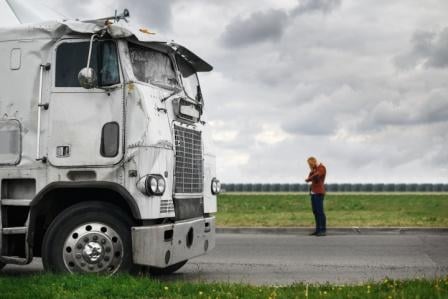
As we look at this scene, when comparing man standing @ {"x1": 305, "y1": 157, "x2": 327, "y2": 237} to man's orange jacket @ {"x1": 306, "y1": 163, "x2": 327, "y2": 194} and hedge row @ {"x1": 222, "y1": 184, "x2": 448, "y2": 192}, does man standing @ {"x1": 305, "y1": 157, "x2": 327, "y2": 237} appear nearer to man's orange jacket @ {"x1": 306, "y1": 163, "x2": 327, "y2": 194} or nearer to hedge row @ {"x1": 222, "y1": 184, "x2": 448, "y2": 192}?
man's orange jacket @ {"x1": 306, "y1": 163, "x2": 327, "y2": 194}

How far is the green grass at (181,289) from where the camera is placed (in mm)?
7621

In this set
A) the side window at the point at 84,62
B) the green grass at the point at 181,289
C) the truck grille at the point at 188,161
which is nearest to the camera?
the green grass at the point at 181,289

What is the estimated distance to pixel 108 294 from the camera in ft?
26.0

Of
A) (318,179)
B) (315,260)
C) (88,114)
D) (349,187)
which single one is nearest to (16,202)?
(88,114)

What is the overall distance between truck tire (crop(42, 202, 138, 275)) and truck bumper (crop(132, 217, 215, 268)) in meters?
0.16

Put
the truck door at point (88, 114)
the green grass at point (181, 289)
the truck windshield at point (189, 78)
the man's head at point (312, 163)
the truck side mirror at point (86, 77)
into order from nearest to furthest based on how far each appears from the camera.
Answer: the green grass at point (181, 289) → the truck side mirror at point (86, 77) → the truck door at point (88, 114) → the truck windshield at point (189, 78) → the man's head at point (312, 163)

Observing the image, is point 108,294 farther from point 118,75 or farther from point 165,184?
point 118,75

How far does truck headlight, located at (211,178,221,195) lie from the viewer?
10765 mm

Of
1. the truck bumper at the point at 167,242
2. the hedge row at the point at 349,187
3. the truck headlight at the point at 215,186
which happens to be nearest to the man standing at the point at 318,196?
the truck headlight at the point at 215,186

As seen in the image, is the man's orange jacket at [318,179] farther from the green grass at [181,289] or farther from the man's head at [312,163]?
the green grass at [181,289]

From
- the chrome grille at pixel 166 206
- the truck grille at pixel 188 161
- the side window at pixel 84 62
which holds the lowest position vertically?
the chrome grille at pixel 166 206

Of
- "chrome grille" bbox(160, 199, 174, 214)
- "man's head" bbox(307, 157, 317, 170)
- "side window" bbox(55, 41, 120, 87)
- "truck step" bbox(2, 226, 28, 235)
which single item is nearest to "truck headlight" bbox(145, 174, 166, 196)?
"chrome grille" bbox(160, 199, 174, 214)

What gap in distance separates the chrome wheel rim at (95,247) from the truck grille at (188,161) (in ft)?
3.29

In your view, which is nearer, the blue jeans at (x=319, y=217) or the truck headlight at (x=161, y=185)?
the truck headlight at (x=161, y=185)
